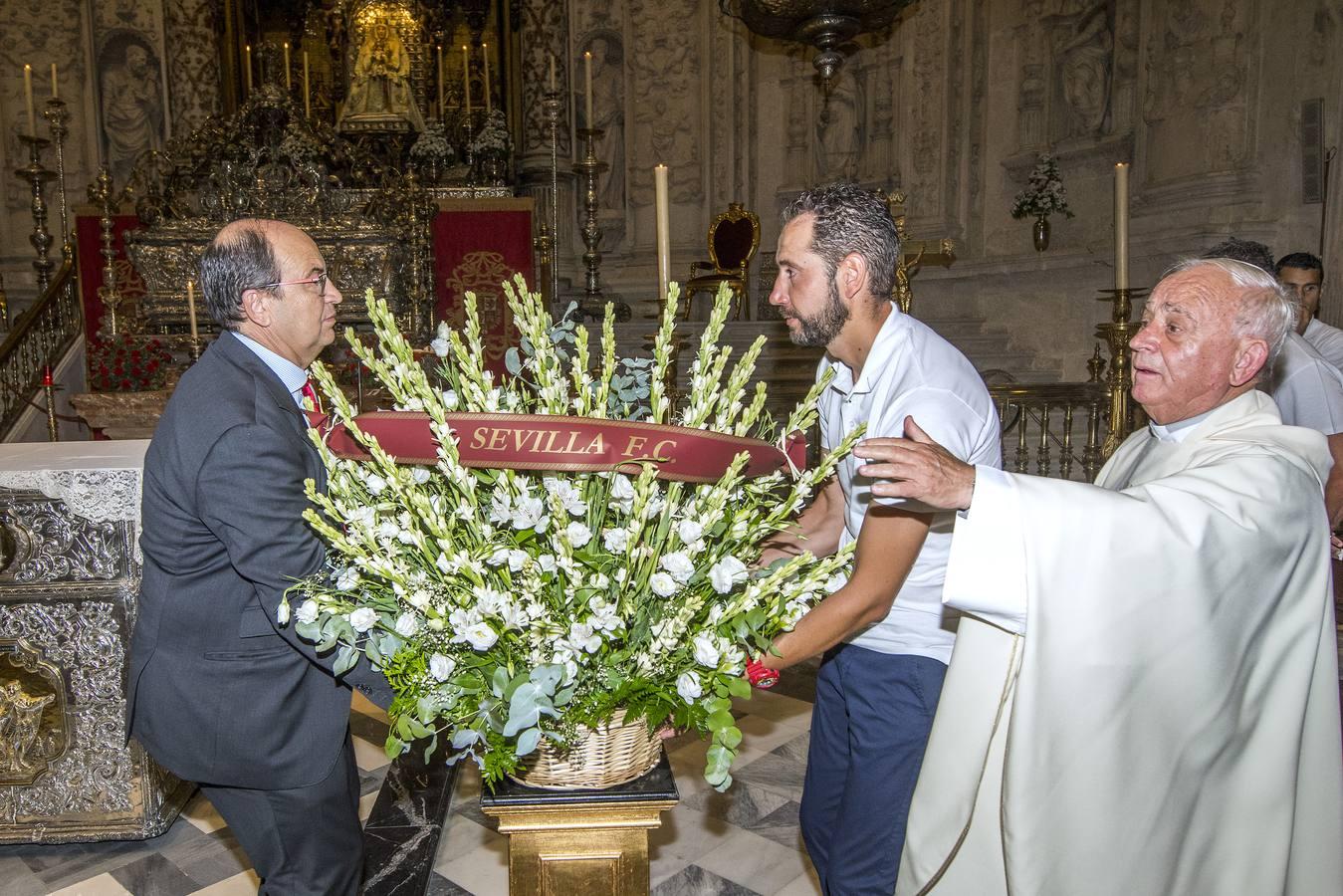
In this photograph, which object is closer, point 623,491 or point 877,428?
point 623,491

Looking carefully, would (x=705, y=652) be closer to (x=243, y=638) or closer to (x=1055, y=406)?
(x=243, y=638)

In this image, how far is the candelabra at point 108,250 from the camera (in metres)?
7.27

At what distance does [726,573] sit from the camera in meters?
1.21

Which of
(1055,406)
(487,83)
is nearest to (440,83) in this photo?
(487,83)

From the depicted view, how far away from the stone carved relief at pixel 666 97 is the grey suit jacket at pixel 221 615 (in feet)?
29.2

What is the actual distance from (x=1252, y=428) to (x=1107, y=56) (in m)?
7.59

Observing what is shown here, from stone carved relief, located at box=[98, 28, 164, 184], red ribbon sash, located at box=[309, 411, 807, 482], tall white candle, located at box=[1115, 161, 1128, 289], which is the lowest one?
red ribbon sash, located at box=[309, 411, 807, 482]

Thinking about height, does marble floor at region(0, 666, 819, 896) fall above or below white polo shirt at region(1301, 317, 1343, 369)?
below

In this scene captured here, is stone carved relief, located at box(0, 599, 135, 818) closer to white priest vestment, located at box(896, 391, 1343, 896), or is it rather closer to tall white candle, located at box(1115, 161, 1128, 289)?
white priest vestment, located at box(896, 391, 1343, 896)

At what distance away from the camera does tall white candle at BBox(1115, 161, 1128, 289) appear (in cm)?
390

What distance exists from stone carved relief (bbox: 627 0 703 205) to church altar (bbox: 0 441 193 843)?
8.12 meters

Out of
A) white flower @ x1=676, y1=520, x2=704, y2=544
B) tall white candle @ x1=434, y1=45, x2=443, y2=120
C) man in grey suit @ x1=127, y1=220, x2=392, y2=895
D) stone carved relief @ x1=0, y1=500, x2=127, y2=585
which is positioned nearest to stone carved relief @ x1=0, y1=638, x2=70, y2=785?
stone carved relief @ x1=0, y1=500, x2=127, y2=585

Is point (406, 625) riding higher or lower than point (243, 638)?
higher

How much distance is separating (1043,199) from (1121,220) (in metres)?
4.36
